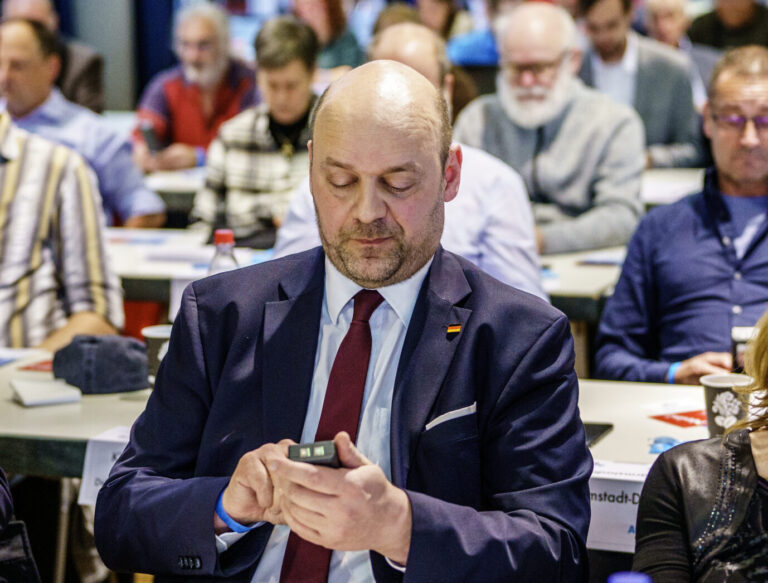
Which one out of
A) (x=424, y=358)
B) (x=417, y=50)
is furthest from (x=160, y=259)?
(x=424, y=358)

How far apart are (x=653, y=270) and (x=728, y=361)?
569mm

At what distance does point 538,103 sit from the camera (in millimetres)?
4871

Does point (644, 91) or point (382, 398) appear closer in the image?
point (382, 398)

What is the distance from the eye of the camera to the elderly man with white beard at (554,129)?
477 centimetres

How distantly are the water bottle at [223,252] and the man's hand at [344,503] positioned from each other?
1.43m

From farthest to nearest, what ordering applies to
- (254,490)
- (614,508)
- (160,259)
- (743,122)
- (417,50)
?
(160,259) < (417,50) < (743,122) < (614,508) < (254,490)

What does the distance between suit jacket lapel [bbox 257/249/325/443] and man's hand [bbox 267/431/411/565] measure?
171 millimetres

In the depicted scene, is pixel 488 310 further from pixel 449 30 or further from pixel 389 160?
pixel 449 30

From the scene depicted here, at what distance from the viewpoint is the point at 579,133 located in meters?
4.85

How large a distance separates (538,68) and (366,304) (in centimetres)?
336

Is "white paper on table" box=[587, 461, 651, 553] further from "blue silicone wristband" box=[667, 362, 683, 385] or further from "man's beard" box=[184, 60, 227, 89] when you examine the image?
"man's beard" box=[184, 60, 227, 89]

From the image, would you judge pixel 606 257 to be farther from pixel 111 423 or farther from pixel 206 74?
pixel 206 74

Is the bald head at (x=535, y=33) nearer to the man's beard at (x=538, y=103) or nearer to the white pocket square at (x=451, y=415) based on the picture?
the man's beard at (x=538, y=103)

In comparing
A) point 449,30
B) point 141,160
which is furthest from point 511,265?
point 449,30
